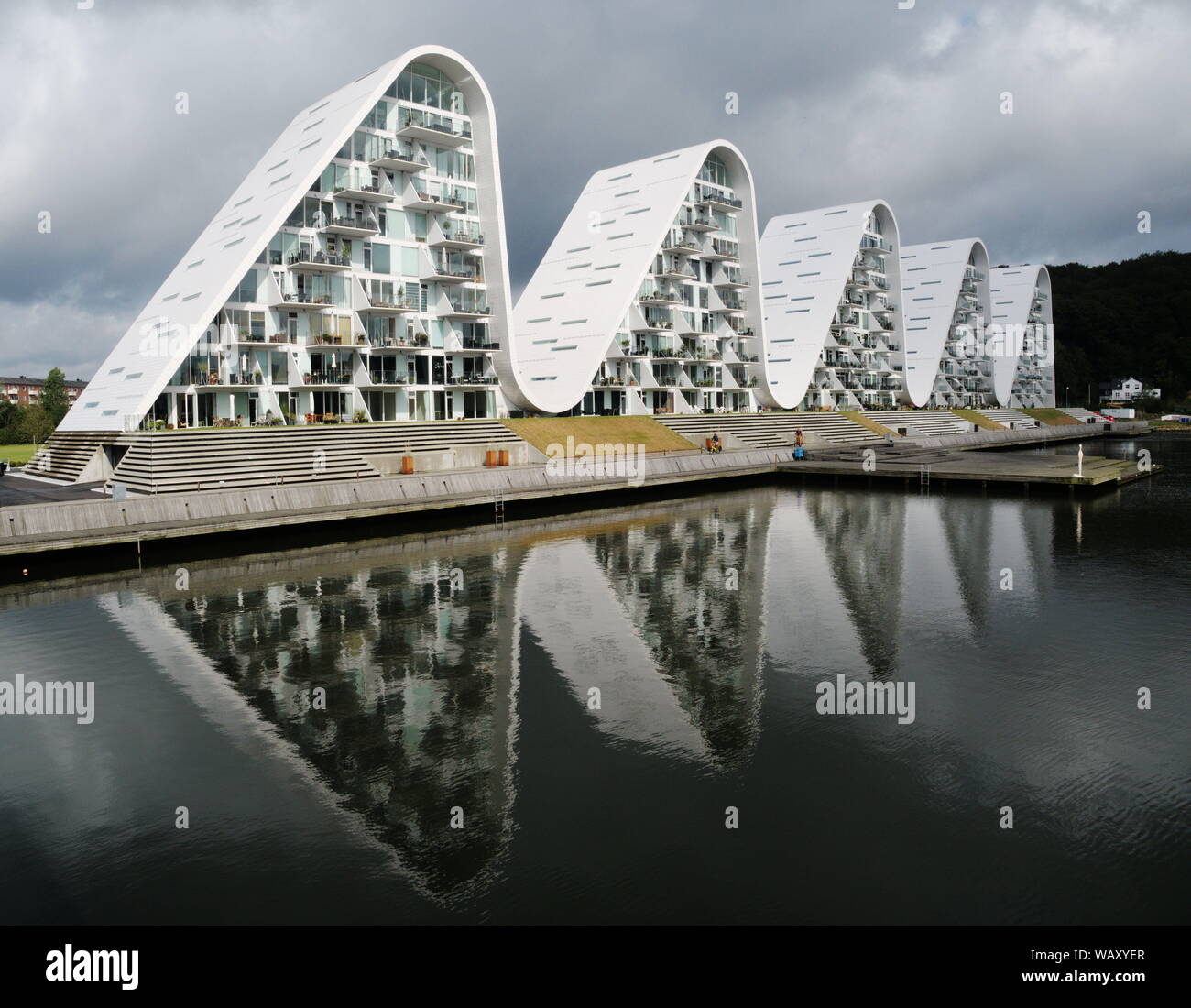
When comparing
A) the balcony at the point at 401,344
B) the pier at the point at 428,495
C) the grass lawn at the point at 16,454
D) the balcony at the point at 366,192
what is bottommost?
the pier at the point at 428,495

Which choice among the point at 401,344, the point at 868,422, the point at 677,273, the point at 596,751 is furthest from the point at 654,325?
the point at 596,751

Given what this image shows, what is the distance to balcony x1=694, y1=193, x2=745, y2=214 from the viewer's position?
70169 mm

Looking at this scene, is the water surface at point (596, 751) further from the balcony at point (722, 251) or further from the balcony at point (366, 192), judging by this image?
the balcony at point (722, 251)

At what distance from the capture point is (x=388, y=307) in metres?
47.5

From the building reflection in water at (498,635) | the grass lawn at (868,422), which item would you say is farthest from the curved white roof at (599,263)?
the building reflection in water at (498,635)

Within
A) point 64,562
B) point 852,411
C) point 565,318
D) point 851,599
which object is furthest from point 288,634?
point 852,411

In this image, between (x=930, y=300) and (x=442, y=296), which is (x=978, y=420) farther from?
(x=442, y=296)

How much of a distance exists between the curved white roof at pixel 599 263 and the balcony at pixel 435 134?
1333 cm

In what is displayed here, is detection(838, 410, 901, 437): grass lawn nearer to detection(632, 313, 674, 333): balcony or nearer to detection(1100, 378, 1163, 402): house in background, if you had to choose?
detection(632, 313, 674, 333): balcony

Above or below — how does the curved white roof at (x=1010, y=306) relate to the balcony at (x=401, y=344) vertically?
above

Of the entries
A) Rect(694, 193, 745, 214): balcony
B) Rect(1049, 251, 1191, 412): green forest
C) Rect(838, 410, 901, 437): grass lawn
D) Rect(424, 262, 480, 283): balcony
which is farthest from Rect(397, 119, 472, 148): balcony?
Rect(1049, 251, 1191, 412): green forest

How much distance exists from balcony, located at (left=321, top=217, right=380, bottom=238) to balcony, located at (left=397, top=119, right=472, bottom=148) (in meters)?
5.83

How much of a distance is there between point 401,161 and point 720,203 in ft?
101

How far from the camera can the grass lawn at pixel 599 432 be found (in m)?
51.3
